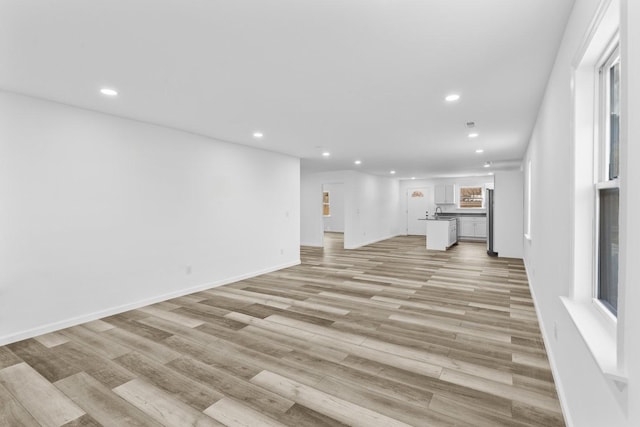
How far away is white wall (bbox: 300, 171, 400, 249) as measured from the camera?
9.85m

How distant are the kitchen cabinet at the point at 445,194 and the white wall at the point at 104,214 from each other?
904cm

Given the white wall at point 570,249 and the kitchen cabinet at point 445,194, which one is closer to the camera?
the white wall at point 570,249

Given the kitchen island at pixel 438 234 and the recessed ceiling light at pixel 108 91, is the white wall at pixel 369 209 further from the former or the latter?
the recessed ceiling light at pixel 108 91

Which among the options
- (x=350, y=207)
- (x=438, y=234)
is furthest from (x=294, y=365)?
(x=438, y=234)

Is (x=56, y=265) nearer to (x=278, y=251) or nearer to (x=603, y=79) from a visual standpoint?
(x=278, y=251)

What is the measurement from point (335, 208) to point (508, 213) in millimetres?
7910

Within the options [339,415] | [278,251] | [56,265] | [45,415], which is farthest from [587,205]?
[278,251]

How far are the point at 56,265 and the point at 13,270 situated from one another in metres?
0.36

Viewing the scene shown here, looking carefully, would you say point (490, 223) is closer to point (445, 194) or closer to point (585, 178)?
point (445, 194)

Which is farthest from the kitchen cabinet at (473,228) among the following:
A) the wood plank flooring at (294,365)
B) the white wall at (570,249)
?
the white wall at (570,249)

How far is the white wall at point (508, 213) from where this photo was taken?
7.89 meters

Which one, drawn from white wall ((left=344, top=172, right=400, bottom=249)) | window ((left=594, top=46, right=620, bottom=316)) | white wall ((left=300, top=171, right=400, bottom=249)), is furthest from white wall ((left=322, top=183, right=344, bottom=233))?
window ((left=594, top=46, right=620, bottom=316))

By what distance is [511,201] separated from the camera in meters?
7.96

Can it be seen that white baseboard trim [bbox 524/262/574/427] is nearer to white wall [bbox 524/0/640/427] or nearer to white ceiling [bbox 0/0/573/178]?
white wall [bbox 524/0/640/427]
